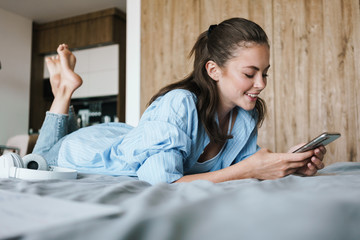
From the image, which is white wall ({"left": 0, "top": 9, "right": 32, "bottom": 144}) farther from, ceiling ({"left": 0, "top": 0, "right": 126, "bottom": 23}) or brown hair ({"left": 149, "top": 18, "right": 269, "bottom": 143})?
brown hair ({"left": 149, "top": 18, "right": 269, "bottom": 143})

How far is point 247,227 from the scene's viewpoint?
0.31m

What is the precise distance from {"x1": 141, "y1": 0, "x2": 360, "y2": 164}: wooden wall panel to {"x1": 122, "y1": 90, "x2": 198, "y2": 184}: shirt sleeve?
1698 mm

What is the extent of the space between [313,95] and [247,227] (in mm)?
2506

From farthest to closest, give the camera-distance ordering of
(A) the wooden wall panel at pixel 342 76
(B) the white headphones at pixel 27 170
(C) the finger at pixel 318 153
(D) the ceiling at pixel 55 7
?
(D) the ceiling at pixel 55 7, (A) the wooden wall panel at pixel 342 76, (C) the finger at pixel 318 153, (B) the white headphones at pixel 27 170

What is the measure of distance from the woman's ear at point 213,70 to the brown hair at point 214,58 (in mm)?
14

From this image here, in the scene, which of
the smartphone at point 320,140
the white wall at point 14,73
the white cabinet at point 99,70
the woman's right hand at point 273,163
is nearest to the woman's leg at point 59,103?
the woman's right hand at point 273,163

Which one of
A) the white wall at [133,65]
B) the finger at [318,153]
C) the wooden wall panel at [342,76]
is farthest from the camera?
the white wall at [133,65]

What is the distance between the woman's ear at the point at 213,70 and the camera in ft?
4.38

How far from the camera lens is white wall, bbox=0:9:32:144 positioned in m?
4.82

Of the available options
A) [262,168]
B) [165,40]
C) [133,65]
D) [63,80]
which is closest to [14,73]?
[133,65]

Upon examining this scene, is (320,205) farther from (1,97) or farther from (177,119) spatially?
(1,97)

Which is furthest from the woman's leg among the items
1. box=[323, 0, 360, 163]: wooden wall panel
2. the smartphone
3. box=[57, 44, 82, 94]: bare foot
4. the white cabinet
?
the white cabinet

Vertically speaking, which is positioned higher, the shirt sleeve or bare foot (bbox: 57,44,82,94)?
bare foot (bbox: 57,44,82,94)

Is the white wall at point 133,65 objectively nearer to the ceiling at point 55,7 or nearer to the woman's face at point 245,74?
the ceiling at point 55,7
